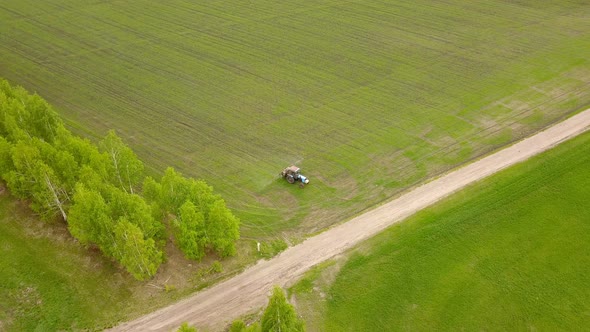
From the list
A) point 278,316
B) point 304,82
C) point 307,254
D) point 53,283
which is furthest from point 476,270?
point 304,82

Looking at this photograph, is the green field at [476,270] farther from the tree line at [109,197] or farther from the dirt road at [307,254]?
the tree line at [109,197]

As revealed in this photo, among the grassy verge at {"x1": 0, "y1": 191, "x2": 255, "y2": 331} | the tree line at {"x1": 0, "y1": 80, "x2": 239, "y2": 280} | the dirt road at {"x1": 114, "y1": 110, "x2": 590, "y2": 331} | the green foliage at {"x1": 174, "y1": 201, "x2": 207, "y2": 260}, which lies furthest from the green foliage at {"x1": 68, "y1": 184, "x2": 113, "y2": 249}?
the dirt road at {"x1": 114, "y1": 110, "x2": 590, "y2": 331}

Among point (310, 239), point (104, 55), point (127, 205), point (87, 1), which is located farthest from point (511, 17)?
point (87, 1)

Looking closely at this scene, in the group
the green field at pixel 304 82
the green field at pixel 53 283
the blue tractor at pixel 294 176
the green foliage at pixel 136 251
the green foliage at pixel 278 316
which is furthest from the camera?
the green field at pixel 304 82

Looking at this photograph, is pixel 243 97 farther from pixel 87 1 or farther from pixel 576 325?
pixel 87 1

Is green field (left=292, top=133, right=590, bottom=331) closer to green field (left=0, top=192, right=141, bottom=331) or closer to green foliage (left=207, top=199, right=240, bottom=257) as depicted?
green foliage (left=207, top=199, right=240, bottom=257)

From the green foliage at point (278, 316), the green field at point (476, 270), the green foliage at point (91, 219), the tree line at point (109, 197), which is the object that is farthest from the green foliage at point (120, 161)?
the green foliage at point (278, 316)

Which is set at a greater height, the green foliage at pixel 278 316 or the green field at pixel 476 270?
the green foliage at pixel 278 316
